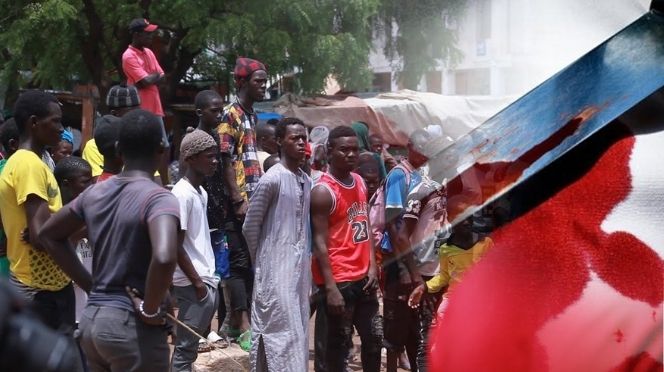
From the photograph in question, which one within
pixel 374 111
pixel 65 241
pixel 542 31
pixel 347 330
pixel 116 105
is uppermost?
pixel 542 31

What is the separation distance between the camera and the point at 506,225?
1.87 meters

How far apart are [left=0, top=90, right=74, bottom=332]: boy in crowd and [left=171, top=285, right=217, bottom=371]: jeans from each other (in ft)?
2.29

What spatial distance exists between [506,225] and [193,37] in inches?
478

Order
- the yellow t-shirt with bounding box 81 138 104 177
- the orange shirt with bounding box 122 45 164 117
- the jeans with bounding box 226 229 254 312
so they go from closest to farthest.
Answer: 1. the yellow t-shirt with bounding box 81 138 104 177
2. the jeans with bounding box 226 229 254 312
3. the orange shirt with bounding box 122 45 164 117

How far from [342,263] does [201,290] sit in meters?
0.95

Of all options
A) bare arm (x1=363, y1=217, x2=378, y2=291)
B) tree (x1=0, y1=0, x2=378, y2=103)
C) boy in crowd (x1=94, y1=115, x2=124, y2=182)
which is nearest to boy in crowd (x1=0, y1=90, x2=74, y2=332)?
boy in crowd (x1=94, y1=115, x2=124, y2=182)

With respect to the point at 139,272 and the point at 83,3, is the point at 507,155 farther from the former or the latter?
the point at 83,3

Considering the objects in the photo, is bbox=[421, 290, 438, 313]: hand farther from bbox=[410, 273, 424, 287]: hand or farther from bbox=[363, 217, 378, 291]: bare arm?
bbox=[363, 217, 378, 291]: bare arm

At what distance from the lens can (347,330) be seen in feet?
17.5

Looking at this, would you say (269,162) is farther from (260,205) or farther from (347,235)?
(260,205)

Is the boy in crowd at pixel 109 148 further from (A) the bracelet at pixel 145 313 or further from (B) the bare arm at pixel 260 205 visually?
(A) the bracelet at pixel 145 313

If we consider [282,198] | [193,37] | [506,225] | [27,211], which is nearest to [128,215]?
[27,211]

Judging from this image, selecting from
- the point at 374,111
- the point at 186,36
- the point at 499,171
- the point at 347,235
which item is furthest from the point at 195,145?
the point at 374,111

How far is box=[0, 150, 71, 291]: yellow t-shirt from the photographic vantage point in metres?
4.21
